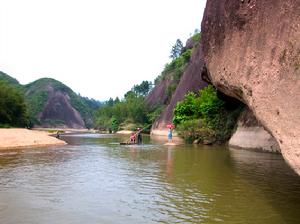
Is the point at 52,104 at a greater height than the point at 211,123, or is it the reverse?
the point at 52,104

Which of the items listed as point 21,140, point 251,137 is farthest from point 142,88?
point 251,137

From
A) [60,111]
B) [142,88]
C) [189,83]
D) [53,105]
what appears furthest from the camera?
[60,111]

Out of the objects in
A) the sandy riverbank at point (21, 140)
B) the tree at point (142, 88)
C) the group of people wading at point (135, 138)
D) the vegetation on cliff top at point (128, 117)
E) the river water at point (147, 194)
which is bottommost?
the river water at point (147, 194)

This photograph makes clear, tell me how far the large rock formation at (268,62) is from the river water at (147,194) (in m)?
2.70

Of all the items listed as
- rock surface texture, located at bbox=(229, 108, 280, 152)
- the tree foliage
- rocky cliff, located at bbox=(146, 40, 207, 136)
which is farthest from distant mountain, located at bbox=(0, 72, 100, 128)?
rock surface texture, located at bbox=(229, 108, 280, 152)

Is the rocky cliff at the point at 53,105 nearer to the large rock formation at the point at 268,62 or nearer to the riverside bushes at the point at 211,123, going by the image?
the riverside bushes at the point at 211,123

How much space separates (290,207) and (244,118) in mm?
24987

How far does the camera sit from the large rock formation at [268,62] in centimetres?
887

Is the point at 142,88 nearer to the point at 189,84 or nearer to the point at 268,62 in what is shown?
the point at 189,84

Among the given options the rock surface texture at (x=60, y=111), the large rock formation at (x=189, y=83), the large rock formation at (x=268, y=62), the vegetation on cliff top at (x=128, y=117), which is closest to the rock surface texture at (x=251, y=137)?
the large rock formation at (x=268, y=62)

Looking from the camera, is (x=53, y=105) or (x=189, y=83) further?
(x=53, y=105)

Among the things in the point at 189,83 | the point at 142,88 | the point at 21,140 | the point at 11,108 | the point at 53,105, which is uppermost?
the point at 142,88

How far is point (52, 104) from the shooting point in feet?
564

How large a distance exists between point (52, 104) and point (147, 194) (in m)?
166
